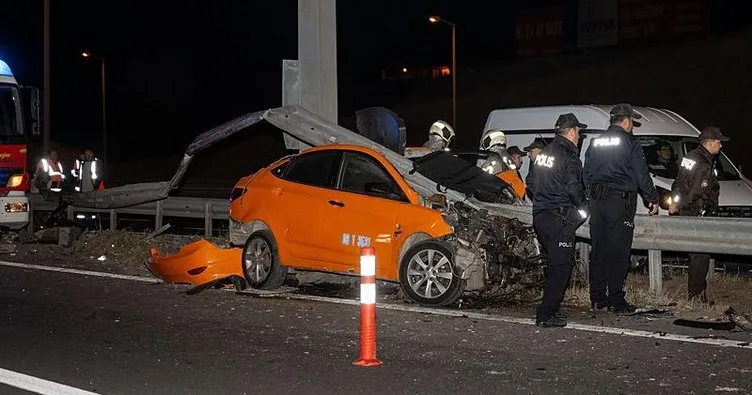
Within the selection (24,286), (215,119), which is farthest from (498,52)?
(24,286)

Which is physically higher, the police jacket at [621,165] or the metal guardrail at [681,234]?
the police jacket at [621,165]

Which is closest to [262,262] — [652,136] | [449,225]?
[449,225]

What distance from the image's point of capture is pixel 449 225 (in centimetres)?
1013

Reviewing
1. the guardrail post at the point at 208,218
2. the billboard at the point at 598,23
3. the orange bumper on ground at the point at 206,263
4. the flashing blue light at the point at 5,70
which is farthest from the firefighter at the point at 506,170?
the billboard at the point at 598,23

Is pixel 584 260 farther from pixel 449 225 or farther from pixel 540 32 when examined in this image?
pixel 540 32

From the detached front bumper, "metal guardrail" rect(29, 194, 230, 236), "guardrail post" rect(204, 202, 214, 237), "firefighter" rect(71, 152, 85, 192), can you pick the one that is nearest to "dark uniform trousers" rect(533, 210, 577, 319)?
"metal guardrail" rect(29, 194, 230, 236)

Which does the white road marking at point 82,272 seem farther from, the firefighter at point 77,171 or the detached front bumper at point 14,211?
the firefighter at point 77,171

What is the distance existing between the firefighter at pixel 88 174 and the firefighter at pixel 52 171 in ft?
1.25

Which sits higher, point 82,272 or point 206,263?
point 206,263

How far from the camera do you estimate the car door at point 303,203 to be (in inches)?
434

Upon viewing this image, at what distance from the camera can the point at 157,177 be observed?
55.5 metres

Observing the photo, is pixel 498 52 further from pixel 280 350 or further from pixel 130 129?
pixel 280 350

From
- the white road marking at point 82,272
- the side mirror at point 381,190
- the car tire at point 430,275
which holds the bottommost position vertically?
the white road marking at point 82,272

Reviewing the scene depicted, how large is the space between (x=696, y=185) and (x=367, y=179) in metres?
3.38
